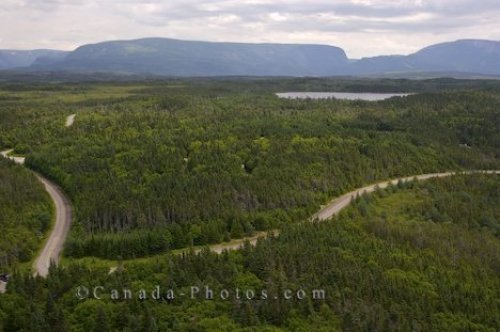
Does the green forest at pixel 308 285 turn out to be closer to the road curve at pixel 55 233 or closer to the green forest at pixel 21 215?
the road curve at pixel 55 233

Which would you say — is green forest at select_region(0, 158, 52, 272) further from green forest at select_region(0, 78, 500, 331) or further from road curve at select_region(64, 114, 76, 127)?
road curve at select_region(64, 114, 76, 127)

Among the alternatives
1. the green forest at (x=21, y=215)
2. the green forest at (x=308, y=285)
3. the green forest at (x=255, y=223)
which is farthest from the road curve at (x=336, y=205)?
the green forest at (x=21, y=215)

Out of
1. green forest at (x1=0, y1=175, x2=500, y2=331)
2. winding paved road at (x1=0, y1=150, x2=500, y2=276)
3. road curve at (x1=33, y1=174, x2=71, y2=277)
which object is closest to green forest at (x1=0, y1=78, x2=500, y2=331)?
green forest at (x1=0, y1=175, x2=500, y2=331)

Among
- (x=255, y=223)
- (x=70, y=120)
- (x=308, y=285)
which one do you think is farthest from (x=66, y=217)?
(x=70, y=120)

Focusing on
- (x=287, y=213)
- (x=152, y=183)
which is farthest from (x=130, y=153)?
(x=287, y=213)

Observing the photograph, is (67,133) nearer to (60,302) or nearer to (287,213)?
(287,213)

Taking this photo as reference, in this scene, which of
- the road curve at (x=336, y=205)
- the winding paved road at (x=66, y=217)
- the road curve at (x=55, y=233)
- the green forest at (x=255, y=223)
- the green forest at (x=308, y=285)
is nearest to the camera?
the green forest at (x=308, y=285)

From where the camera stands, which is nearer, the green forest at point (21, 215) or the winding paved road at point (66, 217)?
the green forest at point (21, 215)
